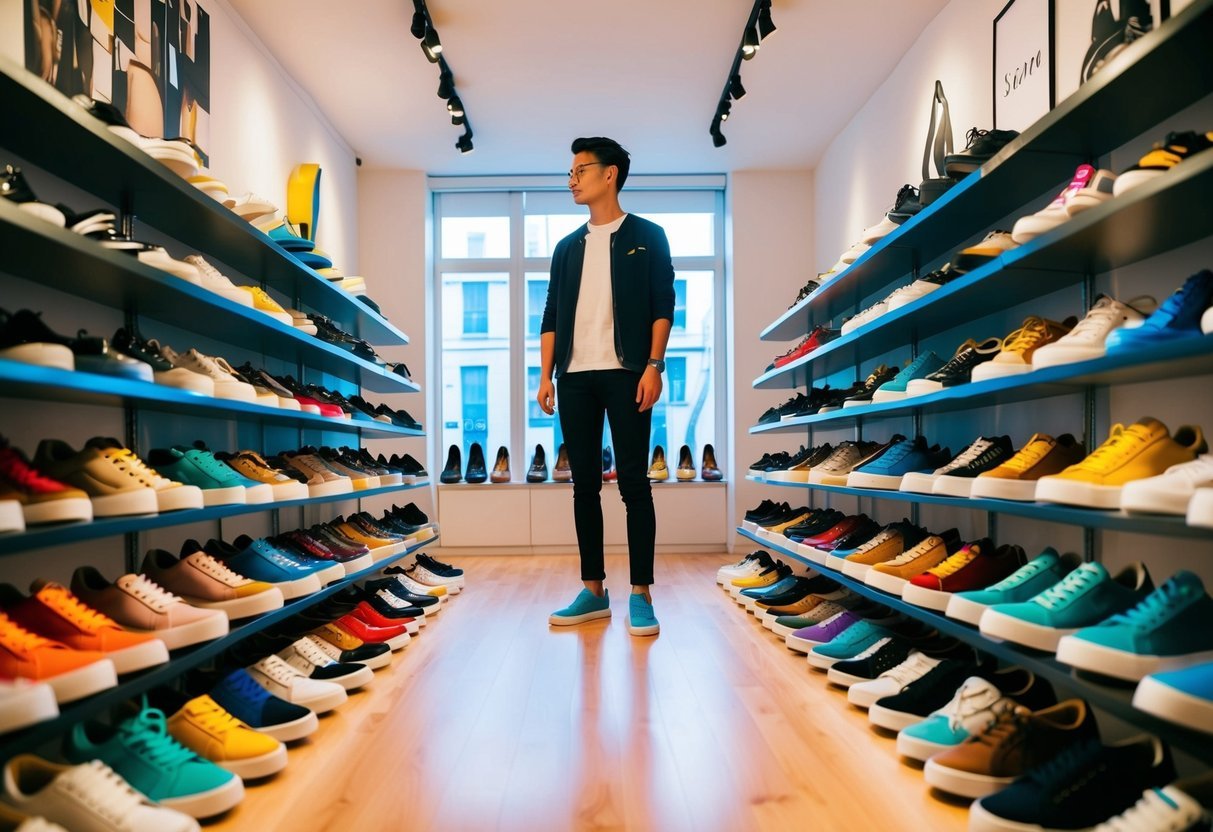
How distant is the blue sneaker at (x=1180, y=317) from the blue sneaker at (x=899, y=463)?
46.4 inches

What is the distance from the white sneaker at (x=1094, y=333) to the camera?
1.66m

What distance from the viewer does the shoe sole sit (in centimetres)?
331

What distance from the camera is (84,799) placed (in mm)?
1262

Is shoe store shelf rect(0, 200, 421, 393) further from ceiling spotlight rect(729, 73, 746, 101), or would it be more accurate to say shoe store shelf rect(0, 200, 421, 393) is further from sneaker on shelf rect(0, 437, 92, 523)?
ceiling spotlight rect(729, 73, 746, 101)

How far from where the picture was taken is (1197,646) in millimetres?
1363

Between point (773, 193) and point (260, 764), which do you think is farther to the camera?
point (773, 193)

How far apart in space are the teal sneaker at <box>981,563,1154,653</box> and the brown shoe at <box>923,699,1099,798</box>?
0.14m

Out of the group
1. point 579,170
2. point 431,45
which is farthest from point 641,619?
point 431,45

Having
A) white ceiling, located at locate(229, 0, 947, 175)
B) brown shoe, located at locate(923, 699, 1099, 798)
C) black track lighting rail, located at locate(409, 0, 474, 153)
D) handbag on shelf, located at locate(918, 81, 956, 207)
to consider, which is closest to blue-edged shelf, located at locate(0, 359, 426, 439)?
brown shoe, located at locate(923, 699, 1099, 798)

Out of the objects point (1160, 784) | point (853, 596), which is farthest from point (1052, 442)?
point (853, 596)

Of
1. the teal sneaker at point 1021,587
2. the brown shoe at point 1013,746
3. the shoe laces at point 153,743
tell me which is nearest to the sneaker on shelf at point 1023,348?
the teal sneaker at point 1021,587

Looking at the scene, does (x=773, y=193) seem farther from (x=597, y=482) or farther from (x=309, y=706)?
(x=309, y=706)

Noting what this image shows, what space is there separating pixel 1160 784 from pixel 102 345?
2.10 meters

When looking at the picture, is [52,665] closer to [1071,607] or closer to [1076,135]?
[1071,607]
